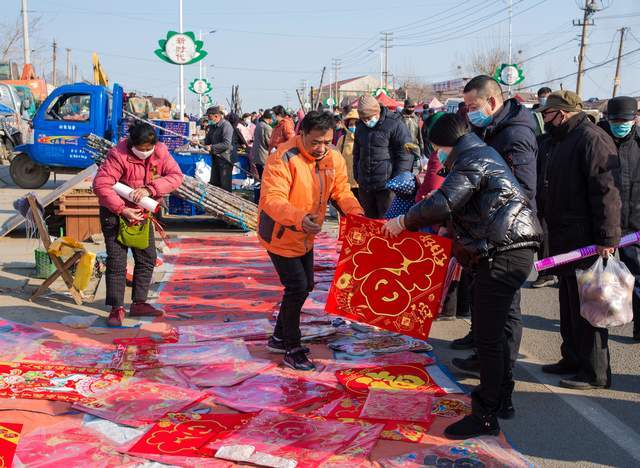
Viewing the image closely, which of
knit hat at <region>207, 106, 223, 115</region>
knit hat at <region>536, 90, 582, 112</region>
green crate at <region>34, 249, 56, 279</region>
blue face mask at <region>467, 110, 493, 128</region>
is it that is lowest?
green crate at <region>34, 249, 56, 279</region>

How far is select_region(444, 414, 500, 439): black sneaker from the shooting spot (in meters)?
4.19

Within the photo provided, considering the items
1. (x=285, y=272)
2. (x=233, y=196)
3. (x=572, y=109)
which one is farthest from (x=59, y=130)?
(x=572, y=109)

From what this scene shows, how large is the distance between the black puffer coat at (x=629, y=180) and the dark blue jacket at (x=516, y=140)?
1.17 metres

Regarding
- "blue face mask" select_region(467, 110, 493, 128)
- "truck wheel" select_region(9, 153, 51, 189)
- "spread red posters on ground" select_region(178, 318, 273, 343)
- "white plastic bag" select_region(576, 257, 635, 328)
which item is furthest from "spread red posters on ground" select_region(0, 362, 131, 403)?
"truck wheel" select_region(9, 153, 51, 189)

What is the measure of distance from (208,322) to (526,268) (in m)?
3.44

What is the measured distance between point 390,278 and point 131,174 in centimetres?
277

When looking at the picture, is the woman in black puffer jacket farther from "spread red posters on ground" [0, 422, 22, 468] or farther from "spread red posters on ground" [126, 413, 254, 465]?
"spread red posters on ground" [0, 422, 22, 468]

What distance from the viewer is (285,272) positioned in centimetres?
531

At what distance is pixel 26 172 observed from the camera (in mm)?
17328

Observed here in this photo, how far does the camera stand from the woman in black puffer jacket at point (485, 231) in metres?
4.10

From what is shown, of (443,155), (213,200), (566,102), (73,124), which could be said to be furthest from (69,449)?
(73,124)

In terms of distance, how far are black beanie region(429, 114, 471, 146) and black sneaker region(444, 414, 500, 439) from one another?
164 centimetres

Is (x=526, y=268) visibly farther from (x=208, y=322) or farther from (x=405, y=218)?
(x=208, y=322)

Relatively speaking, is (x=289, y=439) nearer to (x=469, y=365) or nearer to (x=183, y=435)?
(x=183, y=435)
